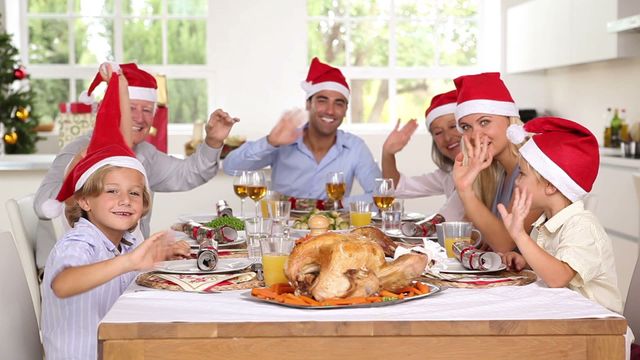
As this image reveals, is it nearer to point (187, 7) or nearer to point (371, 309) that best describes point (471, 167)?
point (371, 309)

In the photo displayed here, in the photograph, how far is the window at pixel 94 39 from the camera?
25.9ft

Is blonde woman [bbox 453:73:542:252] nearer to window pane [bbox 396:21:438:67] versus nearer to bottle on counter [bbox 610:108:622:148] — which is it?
bottle on counter [bbox 610:108:622:148]

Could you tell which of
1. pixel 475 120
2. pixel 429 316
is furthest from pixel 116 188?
pixel 475 120

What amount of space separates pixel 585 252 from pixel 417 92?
6135mm

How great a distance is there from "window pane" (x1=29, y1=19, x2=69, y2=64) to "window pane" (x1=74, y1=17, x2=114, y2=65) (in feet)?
0.36

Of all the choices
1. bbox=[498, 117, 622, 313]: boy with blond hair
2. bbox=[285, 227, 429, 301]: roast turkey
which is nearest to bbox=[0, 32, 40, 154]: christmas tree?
bbox=[498, 117, 622, 313]: boy with blond hair

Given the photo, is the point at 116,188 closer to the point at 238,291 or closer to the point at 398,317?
the point at 238,291

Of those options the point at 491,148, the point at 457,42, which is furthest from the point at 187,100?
the point at 491,148

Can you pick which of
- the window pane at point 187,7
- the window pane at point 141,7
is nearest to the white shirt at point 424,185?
the window pane at point 187,7

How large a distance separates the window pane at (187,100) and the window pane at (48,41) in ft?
3.00

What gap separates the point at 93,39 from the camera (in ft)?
26.0

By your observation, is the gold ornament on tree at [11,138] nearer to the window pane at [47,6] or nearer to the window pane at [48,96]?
the window pane at [48,96]

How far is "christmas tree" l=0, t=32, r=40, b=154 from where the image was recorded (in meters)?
6.94

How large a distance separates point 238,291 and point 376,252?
32 cm
